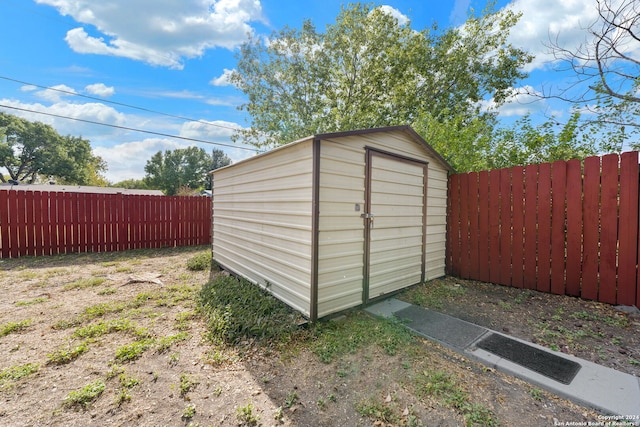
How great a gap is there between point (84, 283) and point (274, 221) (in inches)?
141

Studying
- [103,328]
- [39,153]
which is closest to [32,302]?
[103,328]

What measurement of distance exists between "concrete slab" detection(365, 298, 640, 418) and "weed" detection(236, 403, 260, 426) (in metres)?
1.73

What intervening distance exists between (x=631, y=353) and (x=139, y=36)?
11.5 metres

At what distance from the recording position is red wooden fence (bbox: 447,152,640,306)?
310cm

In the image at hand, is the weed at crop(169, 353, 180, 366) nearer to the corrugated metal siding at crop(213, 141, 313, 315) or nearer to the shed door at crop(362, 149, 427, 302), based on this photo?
the corrugated metal siding at crop(213, 141, 313, 315)

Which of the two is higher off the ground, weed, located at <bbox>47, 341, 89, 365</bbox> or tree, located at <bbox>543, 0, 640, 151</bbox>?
tree, located at <bbox>543, 0, 640, 151</bbox>

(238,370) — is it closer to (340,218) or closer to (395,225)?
(340,218)

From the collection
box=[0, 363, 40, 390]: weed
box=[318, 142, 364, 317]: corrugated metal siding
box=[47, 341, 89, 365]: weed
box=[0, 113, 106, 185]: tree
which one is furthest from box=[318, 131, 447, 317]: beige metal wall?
box=[0, 113, 106, 185]: tree

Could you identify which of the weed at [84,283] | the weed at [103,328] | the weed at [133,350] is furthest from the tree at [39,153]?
the weed at [133,350]

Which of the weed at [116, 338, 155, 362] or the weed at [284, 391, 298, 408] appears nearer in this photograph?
the weed at [284, 391, 298, 408]

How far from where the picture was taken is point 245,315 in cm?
284

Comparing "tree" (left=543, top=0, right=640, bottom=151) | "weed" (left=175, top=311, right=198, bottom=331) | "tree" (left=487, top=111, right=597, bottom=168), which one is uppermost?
"tree" (left=543, top=0, right=640, bottom=151)

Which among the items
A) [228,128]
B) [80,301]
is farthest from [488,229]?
[228,128]

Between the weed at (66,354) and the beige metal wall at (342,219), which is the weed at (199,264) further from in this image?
the beige metal wall at (342,219)
